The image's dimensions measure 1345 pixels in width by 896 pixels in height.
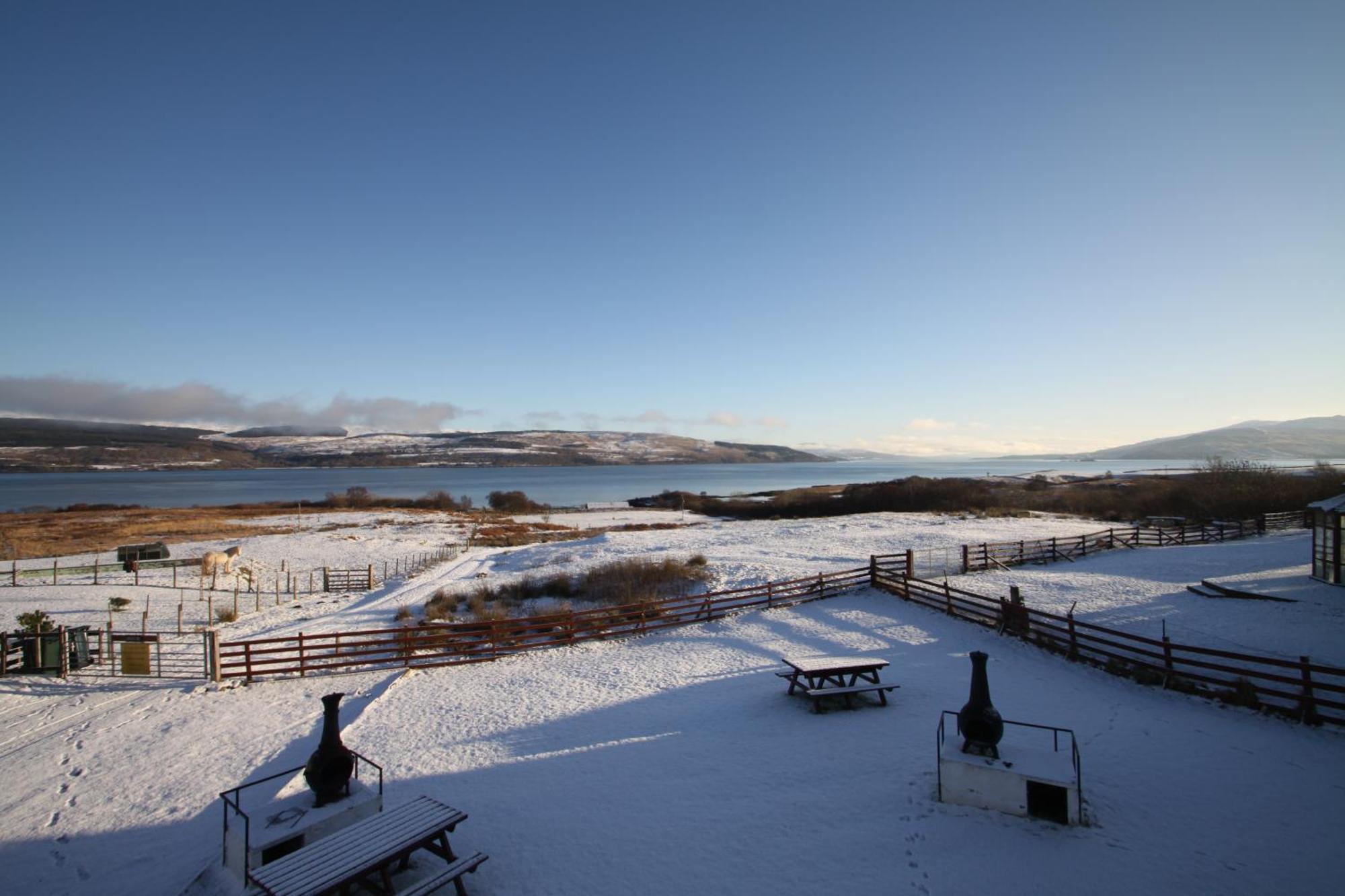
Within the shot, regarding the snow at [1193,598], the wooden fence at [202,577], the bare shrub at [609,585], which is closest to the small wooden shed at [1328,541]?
the snow at [1193,598]

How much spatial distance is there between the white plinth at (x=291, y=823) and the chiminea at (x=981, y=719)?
710 cm

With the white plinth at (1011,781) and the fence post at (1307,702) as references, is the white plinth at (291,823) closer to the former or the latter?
the white plinth at (1011,781)

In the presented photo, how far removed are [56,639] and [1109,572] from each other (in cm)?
3257

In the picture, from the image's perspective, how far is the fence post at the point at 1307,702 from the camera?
9.55m

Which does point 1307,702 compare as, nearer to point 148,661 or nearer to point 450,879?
point 450,879

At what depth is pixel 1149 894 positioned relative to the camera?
5781mm

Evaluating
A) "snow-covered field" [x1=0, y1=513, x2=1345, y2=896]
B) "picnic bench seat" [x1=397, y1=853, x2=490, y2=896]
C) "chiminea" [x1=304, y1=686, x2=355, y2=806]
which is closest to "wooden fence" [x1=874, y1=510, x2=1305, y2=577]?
"snow-covered field" [x1=0, y1=513, x2=1345, y2=896]

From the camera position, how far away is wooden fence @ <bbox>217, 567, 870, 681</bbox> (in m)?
14.6

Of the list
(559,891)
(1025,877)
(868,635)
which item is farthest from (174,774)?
(868,635)

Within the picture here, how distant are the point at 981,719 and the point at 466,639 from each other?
44.4ft

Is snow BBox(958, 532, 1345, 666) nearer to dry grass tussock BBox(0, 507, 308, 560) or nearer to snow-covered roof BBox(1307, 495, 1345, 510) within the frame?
snow-covered roof BBox(1307, 495, 1345, 510)

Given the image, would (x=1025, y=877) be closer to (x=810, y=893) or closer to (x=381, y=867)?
(x=810, y=893)

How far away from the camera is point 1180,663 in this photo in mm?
11852

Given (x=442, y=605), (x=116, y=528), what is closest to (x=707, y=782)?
(x=442, y=605)
